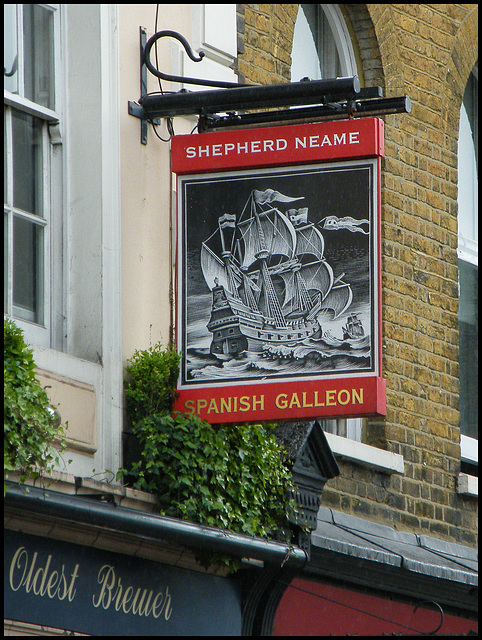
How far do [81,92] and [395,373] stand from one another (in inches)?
147

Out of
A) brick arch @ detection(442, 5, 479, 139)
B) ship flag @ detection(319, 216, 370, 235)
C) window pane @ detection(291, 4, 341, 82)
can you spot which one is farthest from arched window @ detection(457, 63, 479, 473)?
ship flag @ detection(319, 216, 370, 235)

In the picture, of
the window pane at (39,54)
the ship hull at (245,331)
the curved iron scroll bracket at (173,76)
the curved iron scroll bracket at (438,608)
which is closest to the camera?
the ship hull at (245,331)

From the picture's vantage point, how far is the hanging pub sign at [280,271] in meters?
7.90

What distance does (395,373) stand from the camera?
438 inches

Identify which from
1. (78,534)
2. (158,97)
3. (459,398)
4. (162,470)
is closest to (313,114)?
(158,97)

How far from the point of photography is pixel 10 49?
27.0ft

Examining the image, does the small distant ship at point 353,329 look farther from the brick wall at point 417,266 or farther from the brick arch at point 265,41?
the brick wall at point 417,266

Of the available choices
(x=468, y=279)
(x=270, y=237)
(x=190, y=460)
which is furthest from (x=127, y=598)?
(x=468, y=279)

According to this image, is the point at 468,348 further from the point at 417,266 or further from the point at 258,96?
the point at 258,96

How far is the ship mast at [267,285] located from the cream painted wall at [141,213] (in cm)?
84

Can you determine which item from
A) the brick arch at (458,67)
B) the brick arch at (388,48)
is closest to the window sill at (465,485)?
the brick arch at (458,67)

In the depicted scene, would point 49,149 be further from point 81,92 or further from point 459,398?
point 459,398

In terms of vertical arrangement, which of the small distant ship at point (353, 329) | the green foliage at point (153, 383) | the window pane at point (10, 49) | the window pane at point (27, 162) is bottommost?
the green foliage at point (153, 383)

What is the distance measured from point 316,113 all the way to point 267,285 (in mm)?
1048
